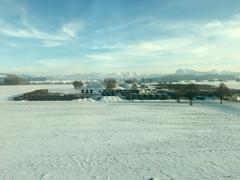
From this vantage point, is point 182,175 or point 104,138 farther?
point 104,138

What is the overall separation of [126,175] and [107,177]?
0.59 meters

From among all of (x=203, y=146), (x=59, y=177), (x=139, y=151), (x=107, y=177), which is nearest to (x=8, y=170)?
(x=59, y=177)

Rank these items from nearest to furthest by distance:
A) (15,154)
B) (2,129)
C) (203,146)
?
(15,154)
(203,146)
(2,129)

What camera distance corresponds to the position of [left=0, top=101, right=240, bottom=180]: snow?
30.8ft

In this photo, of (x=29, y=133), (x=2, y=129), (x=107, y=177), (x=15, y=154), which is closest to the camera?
(x=107, y=177)

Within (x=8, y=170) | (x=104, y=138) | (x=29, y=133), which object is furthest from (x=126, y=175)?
(x=29, y=133)

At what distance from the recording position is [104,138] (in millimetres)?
14695

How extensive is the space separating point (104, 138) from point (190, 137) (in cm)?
415

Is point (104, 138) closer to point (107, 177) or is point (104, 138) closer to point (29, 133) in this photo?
point (29, 133)

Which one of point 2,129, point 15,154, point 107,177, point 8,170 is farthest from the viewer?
point 2,129

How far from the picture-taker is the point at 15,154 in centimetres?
1170

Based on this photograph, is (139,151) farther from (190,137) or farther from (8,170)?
(8,170)

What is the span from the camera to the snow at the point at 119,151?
30.8 ft

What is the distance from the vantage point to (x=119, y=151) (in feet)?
39.8
